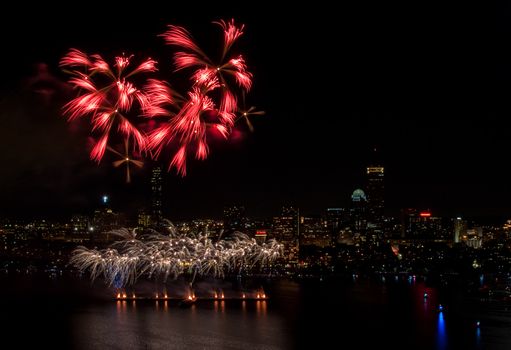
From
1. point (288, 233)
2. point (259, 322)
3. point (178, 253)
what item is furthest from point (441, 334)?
point (288, 233)

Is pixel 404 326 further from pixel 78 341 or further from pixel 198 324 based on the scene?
pixel 78 341

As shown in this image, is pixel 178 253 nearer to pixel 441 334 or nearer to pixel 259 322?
pixel 259 322

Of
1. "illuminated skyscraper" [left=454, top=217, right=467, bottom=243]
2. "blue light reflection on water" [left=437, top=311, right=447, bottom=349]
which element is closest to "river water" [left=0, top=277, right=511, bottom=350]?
"blue light reflection on water" [left=437, top=311, right=447, bottom=349]

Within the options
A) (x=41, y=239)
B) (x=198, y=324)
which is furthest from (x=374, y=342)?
(x=41, y=239)

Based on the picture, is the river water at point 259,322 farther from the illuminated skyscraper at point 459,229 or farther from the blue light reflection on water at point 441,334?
the illuminated skyscraper at point 459,229

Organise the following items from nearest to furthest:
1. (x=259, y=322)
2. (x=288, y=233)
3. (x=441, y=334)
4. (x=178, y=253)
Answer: (x=441, y=334) → (x=259, y=322) → (x=178, y=253) → (x=288, y=233)

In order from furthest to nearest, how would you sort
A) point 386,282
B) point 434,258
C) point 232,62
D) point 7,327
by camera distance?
point 434,258, point 386,282, point 7,327, point 232,62

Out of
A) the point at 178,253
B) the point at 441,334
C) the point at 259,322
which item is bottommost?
the point at 441,334

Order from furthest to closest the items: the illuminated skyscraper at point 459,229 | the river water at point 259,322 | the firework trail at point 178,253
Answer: the illuminated skyscraper at point 459,229 → the firework trail at point 178,253 → the river water at point 259,322

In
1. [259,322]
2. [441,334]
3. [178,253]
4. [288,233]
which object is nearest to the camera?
[441,334]

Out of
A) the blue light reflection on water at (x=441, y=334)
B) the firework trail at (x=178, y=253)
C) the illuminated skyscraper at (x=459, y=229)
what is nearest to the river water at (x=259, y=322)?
the blue light reflection on water at (x=441, y=334)

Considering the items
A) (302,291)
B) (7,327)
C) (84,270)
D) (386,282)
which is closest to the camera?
(7,327)
